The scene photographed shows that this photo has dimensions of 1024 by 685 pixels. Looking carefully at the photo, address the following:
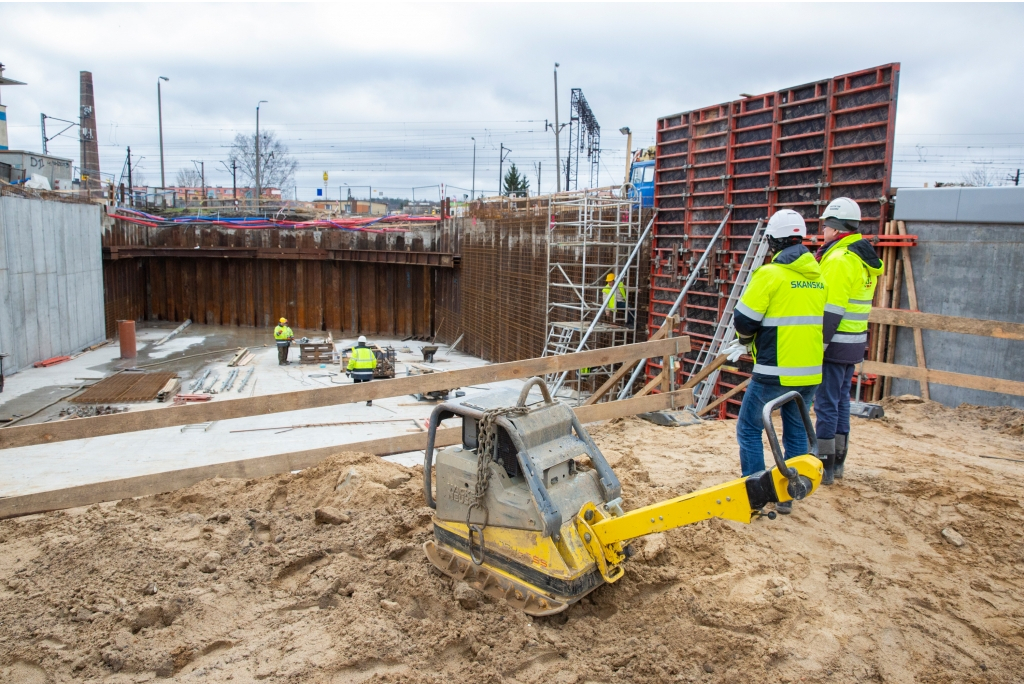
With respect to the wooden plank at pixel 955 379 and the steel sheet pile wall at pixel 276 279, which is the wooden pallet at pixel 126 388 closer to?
the steel sheet pile wall at pixel 276 279

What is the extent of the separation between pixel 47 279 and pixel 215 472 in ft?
55.0

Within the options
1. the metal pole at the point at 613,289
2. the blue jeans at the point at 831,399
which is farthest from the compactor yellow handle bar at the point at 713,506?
the metal pole at the point at 613,289

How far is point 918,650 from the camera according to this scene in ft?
10.5

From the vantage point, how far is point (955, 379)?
677 cm

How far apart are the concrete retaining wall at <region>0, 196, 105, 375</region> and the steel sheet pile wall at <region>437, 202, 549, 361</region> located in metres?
11.4

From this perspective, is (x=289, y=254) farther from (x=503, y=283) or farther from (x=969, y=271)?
(x=969, y=271)

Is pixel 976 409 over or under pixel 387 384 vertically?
under

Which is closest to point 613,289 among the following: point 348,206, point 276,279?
point 276,279

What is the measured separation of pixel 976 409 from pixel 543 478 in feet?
20.8

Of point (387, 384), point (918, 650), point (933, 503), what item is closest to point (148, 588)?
point (387, 384)

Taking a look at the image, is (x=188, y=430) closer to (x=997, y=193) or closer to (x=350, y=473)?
(x=350, y=473)

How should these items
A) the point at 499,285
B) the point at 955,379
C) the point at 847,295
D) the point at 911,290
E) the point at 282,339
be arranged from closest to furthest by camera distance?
the point at 847,295 < the point at 955,379 < the point at 911,290 < the point at 282,339 < the point at 499,285

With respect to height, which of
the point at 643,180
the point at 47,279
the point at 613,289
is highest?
the point at 643,180

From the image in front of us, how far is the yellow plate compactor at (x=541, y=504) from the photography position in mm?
3273
